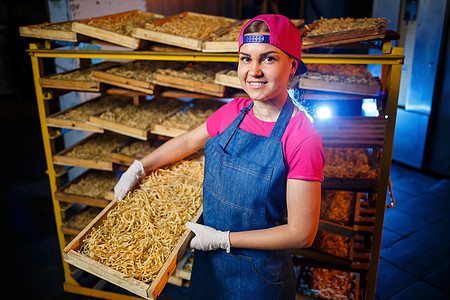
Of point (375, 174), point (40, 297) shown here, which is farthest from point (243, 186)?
point (40, 297)

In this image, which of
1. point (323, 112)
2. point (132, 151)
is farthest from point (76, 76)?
point (323, 112)

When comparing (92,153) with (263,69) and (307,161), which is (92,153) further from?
(307,161)

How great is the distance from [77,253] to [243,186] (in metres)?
1.06

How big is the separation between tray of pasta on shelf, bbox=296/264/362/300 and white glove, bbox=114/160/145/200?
1889mm

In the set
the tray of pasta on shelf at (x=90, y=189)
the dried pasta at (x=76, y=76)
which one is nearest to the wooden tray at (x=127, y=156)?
the tray of pasta on shelf at (x=90, y=189)

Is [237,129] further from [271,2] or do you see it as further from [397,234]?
[271,2]

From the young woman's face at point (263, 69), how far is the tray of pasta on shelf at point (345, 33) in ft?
3.66

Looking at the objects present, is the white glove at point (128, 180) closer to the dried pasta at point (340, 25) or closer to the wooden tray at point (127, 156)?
the wooden tray at point (127, 156)

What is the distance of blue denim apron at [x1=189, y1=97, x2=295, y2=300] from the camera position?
198 centimetres

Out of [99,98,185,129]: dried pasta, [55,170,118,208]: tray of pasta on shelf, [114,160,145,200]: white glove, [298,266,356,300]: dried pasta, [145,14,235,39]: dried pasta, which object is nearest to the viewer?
[114,160,145,200]: white glove

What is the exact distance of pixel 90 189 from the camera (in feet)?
13.9

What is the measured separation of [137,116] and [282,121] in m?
2.40

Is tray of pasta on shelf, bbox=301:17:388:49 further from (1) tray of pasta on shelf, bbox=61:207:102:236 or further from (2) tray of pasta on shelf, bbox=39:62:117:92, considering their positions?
(1) tray of pasta on shelf, bbox=61:207:102:236

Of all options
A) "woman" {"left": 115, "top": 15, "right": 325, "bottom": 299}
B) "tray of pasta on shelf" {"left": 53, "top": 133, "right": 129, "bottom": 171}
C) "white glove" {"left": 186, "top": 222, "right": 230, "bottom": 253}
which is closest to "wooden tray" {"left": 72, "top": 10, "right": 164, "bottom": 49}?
"tray of pasta on shelf" {"left": 53, "top": 133, "right": 129, "bottom": 171}
